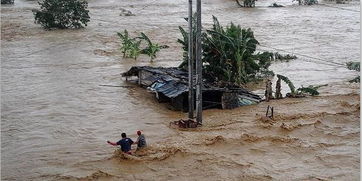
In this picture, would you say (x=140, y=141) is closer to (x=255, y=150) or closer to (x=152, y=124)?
(x=152, y=124)

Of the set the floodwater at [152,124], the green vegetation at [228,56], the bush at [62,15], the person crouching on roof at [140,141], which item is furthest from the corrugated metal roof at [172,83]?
the bush at [62,15]

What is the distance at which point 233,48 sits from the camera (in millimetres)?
15461

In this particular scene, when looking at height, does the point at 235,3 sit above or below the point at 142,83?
above

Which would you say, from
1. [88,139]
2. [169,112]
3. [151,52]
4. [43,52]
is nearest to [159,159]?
[88,139]

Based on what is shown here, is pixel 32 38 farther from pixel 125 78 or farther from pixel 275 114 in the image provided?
pixel 275 114

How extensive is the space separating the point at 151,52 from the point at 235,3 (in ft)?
81.9

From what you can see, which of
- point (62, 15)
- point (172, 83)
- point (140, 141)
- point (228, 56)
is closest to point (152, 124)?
point (172, 83)

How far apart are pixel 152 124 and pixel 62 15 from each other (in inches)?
778

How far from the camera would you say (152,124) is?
1249cm

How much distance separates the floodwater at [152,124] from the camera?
30.9 feet

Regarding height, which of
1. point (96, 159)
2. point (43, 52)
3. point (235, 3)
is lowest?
point (96, 159)

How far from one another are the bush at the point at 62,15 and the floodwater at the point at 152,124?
4952 millimetres

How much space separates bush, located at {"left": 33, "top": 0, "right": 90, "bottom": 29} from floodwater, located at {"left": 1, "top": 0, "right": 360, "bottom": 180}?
4952 millimetres

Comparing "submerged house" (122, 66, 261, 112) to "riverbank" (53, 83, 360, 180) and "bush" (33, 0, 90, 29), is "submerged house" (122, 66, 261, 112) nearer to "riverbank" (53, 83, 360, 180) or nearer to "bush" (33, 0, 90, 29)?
"riverbank" (53, 83, 360, 180)
